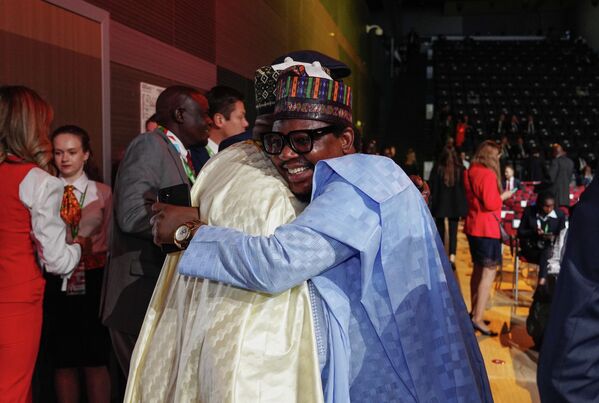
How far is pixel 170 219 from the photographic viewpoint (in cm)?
132

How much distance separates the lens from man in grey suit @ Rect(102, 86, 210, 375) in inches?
83.1

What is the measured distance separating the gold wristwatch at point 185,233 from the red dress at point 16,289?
0.96 metres

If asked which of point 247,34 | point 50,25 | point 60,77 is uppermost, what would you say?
point 247,34

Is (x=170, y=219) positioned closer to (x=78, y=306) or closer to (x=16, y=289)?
(x=16, y=289)

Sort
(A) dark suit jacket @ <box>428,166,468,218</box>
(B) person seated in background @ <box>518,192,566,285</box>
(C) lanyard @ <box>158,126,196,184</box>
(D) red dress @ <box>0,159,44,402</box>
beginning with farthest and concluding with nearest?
(A) dark suit jacket @ <box>428,166,468,218</box> < (B) person seated in background @ <box>518,192,566,285</box> < (C) lanyard @ <box>158,126,196,184</box> < (D) red dress @ <box>0,159,44,402</box>

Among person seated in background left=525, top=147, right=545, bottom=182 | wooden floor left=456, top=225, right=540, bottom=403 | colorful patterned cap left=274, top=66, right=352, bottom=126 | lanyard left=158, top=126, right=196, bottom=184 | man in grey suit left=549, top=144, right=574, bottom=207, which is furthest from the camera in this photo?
person seated in background left=525, top=147, right=545, bottom=182

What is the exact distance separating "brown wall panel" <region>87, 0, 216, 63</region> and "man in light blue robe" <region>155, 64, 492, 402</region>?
2.25m

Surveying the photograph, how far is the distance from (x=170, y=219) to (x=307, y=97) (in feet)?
1.26

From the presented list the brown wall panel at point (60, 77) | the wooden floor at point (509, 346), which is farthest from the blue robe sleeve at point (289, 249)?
the wooden floor at point (509, 346)

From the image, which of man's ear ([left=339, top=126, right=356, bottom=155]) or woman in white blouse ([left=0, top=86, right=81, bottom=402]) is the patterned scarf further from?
man's ear ([left=339, top=126, right=356, bottom=155])

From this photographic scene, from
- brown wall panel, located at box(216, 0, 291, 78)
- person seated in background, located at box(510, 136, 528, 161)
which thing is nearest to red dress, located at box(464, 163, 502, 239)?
brown wall panel, located at box(216, 0, 291, 78)

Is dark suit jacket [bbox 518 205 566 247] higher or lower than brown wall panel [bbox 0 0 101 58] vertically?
lower

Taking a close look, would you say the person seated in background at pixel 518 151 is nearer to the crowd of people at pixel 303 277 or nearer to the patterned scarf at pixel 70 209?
the patterned scarf at pixel 70 209

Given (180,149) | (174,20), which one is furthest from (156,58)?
(180,149)
